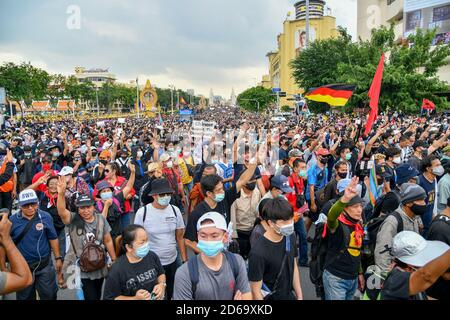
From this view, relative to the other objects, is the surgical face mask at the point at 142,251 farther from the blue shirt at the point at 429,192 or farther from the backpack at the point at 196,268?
the blue shirt at the point at 429,192

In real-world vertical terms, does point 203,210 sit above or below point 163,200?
below

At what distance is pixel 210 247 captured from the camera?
2670mm

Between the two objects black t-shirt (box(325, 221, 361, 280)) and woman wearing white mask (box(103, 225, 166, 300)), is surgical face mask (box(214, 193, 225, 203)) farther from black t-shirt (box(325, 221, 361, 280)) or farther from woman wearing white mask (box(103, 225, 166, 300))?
black t-shirt (box(325, 221, 361, 280))

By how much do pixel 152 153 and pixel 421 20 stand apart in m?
34.0

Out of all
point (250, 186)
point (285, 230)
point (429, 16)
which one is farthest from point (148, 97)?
point (285, 230)

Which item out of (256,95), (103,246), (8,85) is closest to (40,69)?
(8,85)

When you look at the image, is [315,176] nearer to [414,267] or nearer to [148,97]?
[414,267]

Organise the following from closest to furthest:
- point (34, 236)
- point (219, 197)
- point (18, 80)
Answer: point (34, 236) → point (219, 197) → point (18, 80)

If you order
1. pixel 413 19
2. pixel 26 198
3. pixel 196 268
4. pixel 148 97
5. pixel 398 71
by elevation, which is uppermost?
pixel 413 19

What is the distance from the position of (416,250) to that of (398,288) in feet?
0.95

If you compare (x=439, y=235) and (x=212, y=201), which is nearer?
(x=439, y=235)

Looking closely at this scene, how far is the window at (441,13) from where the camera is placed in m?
31.5

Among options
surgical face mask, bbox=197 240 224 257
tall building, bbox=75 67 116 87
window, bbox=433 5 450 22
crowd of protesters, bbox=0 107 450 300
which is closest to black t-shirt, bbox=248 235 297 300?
crowd of protesters, bbox=0 107 450 300
